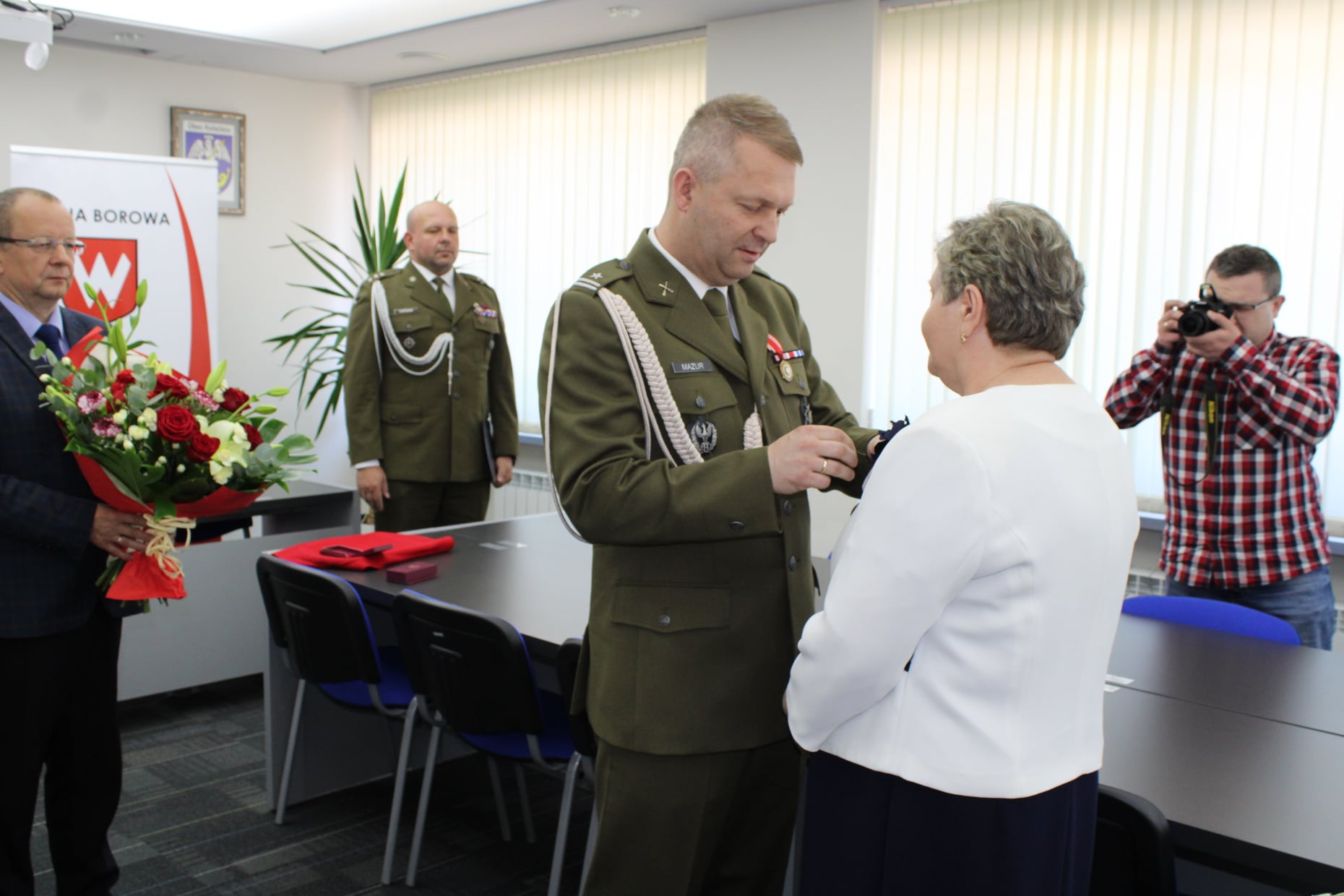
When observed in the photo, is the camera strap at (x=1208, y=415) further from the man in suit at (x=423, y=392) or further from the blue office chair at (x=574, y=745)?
the man in suit at (x=423, y=392)

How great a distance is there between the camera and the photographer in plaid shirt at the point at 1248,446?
3.10 metres

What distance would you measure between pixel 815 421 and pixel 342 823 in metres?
2.19

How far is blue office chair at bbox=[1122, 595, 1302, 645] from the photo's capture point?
273cm

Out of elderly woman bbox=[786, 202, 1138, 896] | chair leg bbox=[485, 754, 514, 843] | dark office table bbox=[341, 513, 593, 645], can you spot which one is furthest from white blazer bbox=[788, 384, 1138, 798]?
chair leg bbox=[485, 754, 514, 843]

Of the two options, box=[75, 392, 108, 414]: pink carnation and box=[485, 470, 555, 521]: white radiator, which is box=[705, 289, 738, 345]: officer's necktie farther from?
box=[485, 470, 555, 521]: white radiator

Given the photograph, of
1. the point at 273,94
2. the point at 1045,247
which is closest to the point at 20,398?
the point at 1045,247

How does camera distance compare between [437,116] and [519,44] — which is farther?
[437,116]

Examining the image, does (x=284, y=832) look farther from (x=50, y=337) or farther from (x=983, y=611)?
(x=983, y=611)

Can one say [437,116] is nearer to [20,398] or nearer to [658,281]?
[20,398]

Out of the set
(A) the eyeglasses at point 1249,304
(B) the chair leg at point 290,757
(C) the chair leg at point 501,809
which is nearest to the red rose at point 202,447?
(B) the chair leg at point 290,757

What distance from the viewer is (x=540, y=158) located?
658 centimetres

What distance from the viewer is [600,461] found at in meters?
1.64

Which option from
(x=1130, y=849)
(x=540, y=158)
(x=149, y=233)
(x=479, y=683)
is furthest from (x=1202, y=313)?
(x=149, y=233)

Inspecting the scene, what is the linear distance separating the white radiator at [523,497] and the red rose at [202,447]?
4.11 metres
